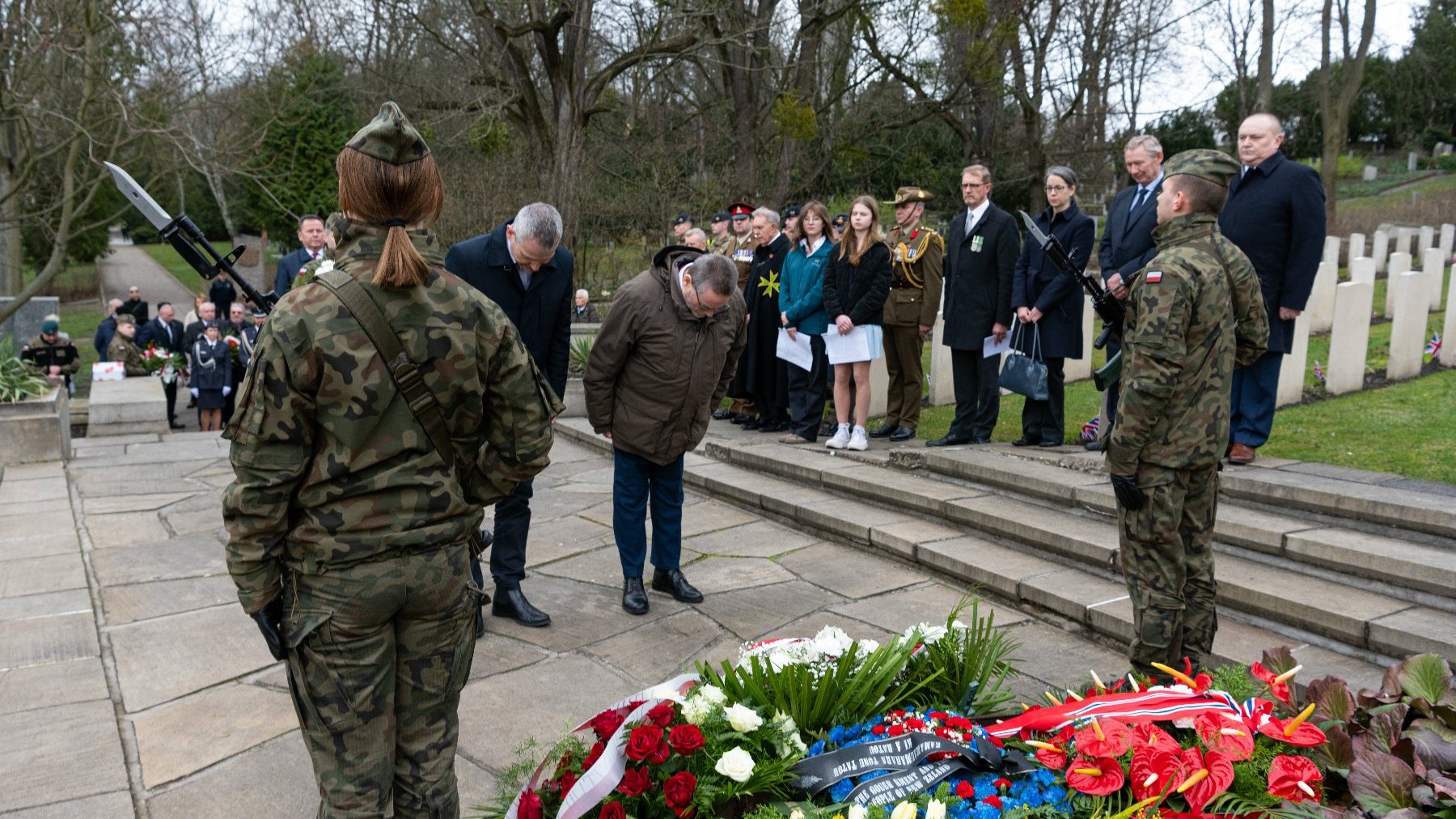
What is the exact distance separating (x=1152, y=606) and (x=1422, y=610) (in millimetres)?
1441

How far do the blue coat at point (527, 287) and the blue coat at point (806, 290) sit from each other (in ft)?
12.6

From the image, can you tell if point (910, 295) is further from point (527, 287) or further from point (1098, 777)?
point (1098, 777)

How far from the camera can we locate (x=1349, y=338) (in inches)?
347

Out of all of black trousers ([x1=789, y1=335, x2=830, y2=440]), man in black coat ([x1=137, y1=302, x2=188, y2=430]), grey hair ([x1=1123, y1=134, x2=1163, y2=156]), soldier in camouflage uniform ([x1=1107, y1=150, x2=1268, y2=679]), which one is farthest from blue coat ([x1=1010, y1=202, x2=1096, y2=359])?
man in black coat ([x1=137, y1=302, x2=188, y2=430])

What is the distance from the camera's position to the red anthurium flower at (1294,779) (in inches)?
→ 107

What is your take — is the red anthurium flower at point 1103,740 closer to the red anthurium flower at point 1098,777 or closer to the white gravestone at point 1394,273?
the red anthurium flower at point 1098,777

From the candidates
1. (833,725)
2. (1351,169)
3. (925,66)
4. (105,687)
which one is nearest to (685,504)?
(105,687)

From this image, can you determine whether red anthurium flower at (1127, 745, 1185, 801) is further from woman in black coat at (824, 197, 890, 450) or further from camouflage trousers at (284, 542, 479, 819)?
woman in black coat at (824, 197, 890, 450)

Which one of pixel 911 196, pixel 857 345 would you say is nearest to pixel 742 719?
pixel 857 345

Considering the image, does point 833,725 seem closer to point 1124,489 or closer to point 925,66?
point 1124,489

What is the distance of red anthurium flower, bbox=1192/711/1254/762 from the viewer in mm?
2832

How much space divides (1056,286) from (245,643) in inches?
212

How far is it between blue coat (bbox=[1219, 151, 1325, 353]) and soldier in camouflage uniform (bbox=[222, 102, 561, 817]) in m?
4.95

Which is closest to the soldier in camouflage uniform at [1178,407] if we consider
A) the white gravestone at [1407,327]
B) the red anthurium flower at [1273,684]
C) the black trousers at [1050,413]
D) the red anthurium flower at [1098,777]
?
the red anthurium flower at [1273,684]
